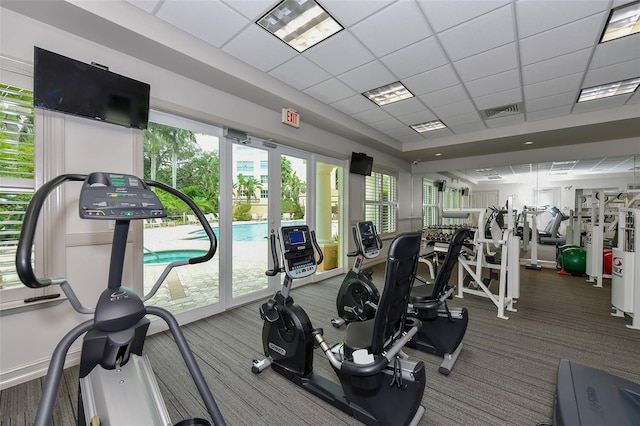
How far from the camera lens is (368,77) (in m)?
3.48

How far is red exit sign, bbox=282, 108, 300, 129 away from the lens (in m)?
4.00

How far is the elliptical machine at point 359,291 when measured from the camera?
3090 mm

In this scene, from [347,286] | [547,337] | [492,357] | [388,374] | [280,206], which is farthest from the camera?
[280,206]

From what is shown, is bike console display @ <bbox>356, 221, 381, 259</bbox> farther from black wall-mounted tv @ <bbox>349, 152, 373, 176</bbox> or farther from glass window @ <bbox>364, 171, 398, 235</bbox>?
glass window @ <bbox>364, 171, 398, 235</bbox>

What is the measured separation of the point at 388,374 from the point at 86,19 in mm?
3444

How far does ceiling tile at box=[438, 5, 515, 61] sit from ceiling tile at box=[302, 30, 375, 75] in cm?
80

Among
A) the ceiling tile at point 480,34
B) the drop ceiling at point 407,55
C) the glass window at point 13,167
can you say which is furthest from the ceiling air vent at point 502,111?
the glass window at point 13,167

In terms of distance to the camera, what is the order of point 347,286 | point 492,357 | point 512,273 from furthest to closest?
point 512,273 → point 347,286 → point 492,357

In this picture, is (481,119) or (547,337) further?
(481,119)

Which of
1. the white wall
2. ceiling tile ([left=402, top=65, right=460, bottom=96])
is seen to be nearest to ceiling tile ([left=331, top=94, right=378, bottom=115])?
ceiling tile ([left=402, top=65, right=460, bottom=96])

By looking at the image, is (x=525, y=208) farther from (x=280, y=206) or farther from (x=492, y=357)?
(x=280, y=206)

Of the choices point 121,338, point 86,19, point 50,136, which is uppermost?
point 86,19

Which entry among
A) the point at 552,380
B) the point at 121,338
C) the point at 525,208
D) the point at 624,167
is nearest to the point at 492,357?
the point at 552,380

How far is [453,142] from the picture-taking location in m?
6.05
